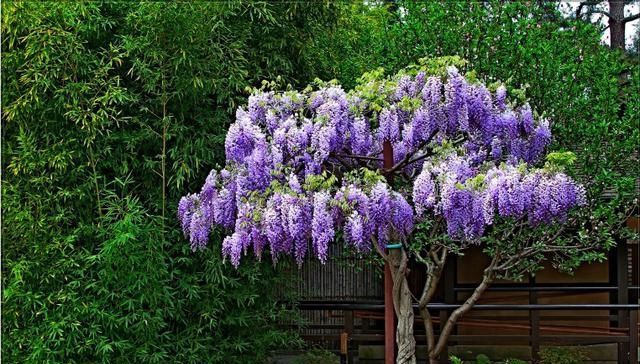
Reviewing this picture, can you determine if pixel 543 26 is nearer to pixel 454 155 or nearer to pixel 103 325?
pixel 454 155

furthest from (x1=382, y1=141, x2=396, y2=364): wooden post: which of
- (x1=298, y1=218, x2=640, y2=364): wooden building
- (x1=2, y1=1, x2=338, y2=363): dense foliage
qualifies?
(x1=298, y1=218, x2=640, y2=364): wooden building

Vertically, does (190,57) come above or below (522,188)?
above

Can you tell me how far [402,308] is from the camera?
4.52 metres

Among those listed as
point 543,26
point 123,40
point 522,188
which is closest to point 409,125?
point 522,188

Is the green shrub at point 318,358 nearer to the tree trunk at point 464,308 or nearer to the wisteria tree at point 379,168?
the tree trunk at point 464,308

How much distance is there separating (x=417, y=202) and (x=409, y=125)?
1.37ft

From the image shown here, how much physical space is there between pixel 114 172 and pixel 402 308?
206 cm

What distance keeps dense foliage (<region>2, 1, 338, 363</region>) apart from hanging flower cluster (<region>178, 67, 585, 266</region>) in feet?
2.00

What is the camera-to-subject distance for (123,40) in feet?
15.5

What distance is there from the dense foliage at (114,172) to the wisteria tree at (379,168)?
24.0 inches

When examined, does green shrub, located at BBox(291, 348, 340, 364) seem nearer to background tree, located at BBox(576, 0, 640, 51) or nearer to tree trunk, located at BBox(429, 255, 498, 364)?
tree trunk, located at BBox(429, 255, 498, 364)

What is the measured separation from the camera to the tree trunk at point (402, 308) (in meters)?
4.25

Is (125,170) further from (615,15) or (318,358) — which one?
(615,15)

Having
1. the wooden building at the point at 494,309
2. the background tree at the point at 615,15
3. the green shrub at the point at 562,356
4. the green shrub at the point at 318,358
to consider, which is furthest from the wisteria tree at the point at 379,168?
the background tree at the point at 615,15
